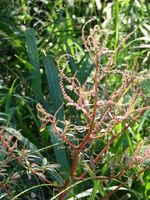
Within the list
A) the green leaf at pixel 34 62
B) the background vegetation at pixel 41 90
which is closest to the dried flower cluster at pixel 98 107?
the background vegetation at pixel 41 90

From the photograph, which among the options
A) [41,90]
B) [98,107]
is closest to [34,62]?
[41,90]

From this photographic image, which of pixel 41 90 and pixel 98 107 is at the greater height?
pixel 98 107

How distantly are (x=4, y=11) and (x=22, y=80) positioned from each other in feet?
1.77

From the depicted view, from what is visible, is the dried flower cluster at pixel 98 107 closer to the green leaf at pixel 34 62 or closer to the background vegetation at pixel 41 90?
the background vegetation at pixel 41 90

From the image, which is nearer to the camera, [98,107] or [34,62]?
[98,107]

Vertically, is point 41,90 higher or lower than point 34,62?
lower

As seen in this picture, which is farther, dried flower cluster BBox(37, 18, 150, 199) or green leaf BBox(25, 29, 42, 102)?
green leaf BBox(25, 29, 42, 102)

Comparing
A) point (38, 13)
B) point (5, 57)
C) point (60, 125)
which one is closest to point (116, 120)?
point (60, 125)

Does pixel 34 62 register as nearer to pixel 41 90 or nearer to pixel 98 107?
pixel 41 90

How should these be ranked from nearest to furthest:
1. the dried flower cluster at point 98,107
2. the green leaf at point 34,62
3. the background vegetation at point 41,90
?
the dried flower cluster at point 98,107, the background vegetation at point 41,90, the green leaf at point 34,62

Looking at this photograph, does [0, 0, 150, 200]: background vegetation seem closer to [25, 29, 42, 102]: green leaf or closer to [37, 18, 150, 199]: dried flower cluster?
[25, 29, 42, 102]: green leaf

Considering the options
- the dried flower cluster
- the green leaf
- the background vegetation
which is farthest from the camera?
the green leaf

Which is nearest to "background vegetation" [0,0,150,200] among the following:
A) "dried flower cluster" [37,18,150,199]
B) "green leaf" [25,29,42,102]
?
"green leaf" [25,29,42,102]

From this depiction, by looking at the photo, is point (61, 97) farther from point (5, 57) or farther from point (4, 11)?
point (4, 11)
